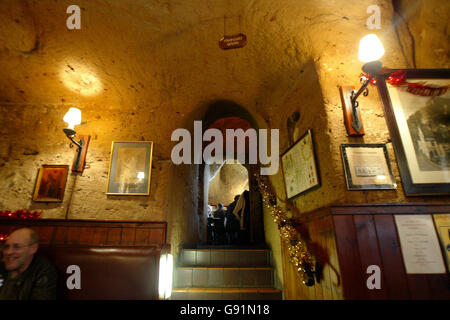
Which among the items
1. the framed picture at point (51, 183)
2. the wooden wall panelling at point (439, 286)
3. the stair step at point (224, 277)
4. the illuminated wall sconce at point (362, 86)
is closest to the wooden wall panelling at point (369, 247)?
the wooden wall panelling at point (439, 286)

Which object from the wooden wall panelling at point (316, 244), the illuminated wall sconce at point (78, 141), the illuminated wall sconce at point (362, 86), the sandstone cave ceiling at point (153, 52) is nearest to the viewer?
the illuminated wall sconce at point (362, 86)

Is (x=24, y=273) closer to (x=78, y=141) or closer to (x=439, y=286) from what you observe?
(x=78, y=141)

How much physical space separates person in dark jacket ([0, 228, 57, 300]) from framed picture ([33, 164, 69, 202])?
1.42m

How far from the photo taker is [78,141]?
10.4 feet

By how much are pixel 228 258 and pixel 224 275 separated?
362mm

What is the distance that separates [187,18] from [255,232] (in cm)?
445

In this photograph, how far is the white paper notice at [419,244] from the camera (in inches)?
68.0

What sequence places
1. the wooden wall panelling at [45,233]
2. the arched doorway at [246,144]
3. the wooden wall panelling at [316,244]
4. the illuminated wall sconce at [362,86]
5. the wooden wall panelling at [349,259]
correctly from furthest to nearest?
the arched doorway at [246,144]
the wooden wall panelling at [45,233]
the wooden wall panelling at [316,244]
the illuminated wall sconce at [362,86]
the wooden wall panelling at [349,259]

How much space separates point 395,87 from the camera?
222 centimetres

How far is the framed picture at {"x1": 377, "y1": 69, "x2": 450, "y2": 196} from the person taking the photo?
1936 mm

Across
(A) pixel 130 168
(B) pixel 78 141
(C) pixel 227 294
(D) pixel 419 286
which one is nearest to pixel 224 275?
(C) pixel 227 294

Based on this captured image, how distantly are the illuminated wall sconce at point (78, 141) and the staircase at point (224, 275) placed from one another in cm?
200

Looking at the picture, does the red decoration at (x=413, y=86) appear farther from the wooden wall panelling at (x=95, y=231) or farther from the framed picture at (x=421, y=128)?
the wooden wall panelling at (x=95, y=231)

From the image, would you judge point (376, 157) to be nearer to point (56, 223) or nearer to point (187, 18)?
point (187, 18)
